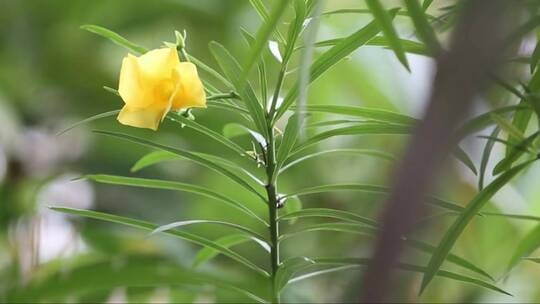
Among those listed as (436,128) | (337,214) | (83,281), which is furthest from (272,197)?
(83,281)

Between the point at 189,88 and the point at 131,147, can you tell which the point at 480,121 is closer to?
the point at 189,88

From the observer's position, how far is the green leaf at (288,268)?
0.39 meters

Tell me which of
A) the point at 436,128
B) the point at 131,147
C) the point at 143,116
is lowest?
the point at 436,128

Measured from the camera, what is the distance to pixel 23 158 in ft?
4.55

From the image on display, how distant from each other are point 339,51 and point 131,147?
1.06 metres

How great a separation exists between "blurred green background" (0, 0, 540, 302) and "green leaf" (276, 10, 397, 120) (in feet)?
2.17

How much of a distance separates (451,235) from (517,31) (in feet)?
0.34

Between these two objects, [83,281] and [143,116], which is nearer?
[143,116]

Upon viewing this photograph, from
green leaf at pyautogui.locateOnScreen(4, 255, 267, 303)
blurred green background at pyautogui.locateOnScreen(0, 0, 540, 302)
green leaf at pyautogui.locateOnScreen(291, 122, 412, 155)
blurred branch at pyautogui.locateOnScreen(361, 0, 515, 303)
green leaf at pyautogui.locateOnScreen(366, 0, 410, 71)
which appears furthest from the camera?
blurred green background at pyautogui.locateOnScreen(0, 0, 540, 302)

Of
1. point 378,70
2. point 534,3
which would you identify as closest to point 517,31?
point 534,3

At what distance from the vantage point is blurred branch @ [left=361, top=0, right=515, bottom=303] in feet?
0.52

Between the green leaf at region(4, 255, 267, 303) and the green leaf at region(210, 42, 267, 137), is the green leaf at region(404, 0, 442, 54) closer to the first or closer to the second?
the green leaf at region(210, 42, 267, 137)

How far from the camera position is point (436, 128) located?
0.53 ft

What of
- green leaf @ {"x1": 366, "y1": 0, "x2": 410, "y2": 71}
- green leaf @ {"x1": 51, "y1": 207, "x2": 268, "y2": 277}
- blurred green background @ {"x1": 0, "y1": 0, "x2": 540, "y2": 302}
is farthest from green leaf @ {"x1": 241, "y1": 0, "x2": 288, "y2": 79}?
blurred green background @ {"x1": 0, "y1": 0, "x2": 540, "y2": 302}
